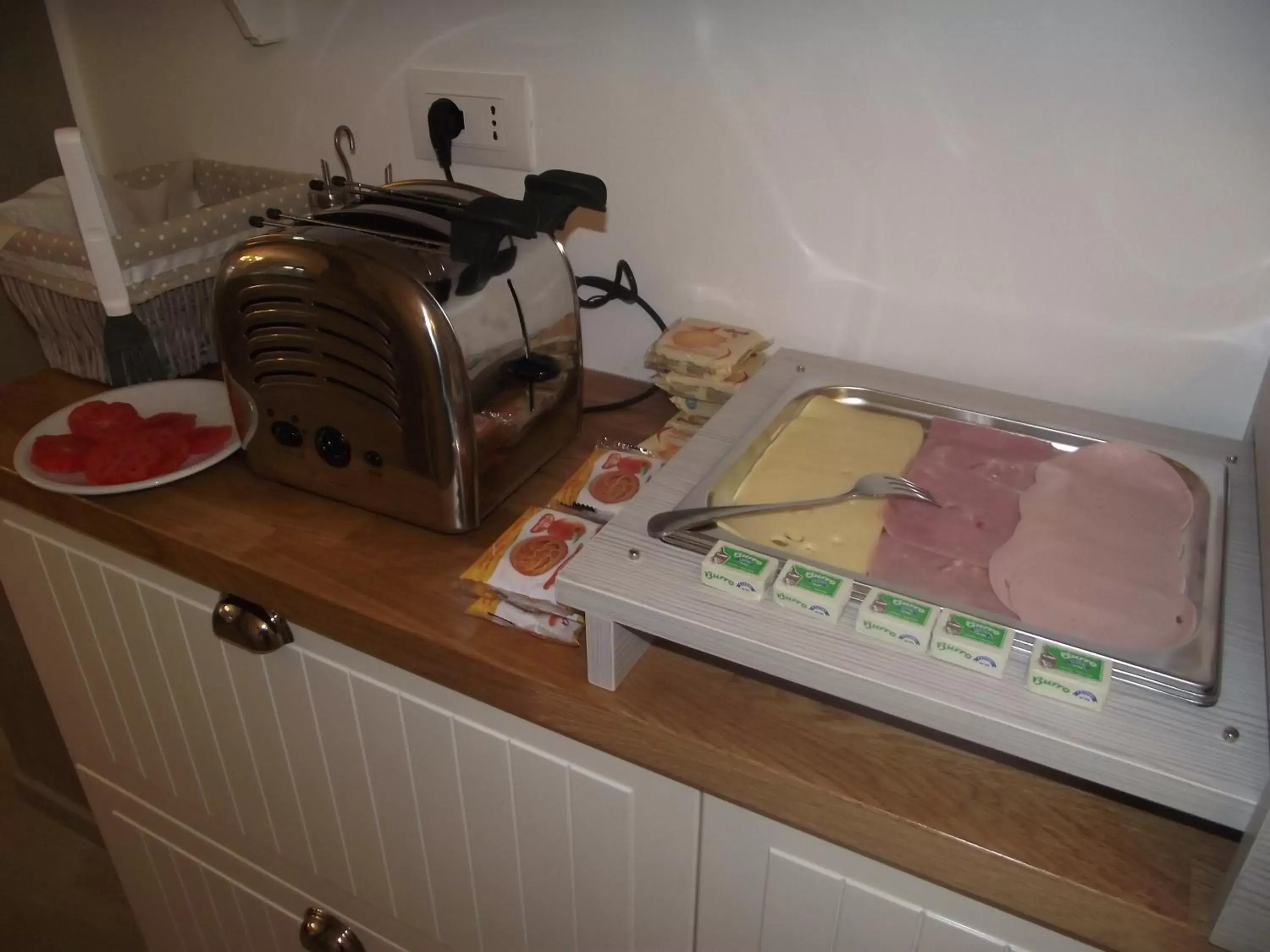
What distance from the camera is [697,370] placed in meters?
0.86

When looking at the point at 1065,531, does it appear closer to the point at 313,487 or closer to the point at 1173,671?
the point at 1173,671

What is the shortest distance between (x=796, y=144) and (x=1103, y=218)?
262mm

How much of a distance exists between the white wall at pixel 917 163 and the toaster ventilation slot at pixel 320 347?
13.6 inches

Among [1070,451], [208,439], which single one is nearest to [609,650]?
[1070,451]

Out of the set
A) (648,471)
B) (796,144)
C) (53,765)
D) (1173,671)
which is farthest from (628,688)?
(53,765)

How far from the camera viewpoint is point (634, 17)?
87 cm

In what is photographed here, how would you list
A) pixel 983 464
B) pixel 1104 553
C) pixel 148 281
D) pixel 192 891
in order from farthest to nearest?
pixel 192 891
pixel 148 281
pixel 983 464
pixel 1104 553

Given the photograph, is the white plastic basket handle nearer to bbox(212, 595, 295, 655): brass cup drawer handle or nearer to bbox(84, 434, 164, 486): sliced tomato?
bbox(84, 434, 164, 486): sliced tomato

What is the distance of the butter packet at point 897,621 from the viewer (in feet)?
1.77

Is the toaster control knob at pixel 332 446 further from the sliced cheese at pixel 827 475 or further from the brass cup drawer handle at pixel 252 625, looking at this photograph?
the sliced cheese at pixel 827 475

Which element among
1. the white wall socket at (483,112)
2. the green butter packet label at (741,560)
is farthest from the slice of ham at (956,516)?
the white wall socket at (483,112)

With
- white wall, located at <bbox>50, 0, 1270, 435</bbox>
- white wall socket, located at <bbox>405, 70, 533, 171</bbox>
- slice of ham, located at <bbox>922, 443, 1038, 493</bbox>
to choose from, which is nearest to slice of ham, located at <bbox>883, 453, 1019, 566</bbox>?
slice of ham, located at <bbox>922, 443, 1038, 493</bbox>

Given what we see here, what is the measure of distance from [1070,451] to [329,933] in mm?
839

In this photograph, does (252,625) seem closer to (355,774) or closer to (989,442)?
(355,774)
